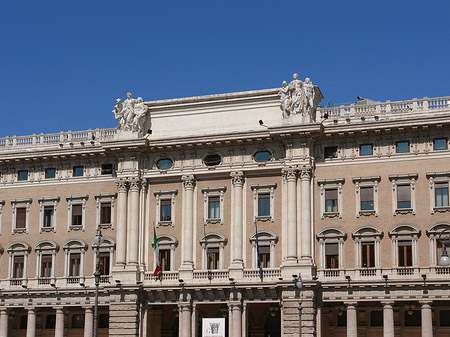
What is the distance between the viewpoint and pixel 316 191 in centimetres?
5916

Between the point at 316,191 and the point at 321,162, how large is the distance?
85.3 inches

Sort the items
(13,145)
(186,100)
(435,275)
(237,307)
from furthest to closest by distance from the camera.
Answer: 1. (13,145)
2. (186,100)
3. (237,307)
4. (435,275)

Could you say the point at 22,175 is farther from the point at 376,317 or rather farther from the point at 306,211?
the point at 376,317

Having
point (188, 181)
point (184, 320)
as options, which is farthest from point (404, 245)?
point (188, 181)

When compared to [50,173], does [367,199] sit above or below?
below

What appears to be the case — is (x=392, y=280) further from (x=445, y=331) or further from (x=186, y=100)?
(x=186, y=100)

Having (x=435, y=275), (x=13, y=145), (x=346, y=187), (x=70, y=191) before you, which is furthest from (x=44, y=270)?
(x=435, y=275)

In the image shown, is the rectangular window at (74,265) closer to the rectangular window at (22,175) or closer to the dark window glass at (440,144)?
the rectangular window at (22,175)

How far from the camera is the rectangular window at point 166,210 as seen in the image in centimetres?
6253

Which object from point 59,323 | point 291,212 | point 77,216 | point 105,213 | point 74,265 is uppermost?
point 105,213

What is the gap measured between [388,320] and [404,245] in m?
5.27

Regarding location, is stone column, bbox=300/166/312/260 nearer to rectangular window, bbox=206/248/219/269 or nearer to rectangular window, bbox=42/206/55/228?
rectangular window, bbox=206/248/219/269

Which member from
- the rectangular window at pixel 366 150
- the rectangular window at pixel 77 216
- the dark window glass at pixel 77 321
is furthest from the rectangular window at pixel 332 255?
the dark window glass at pixel 77 321

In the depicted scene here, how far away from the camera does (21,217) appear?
66.9 m
